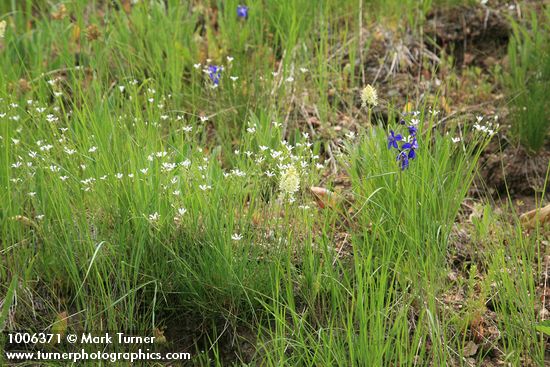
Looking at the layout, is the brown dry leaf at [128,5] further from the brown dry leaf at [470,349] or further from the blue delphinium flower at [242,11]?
the brown dry leaf at [470,349]

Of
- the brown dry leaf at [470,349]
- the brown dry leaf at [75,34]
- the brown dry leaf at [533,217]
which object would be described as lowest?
the brown dry leaf at [470,349]

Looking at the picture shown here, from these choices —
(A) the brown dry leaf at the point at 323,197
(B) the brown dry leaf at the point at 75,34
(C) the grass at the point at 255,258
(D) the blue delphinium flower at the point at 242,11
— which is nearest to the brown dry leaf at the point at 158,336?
(C) the grass at the point at 255,258

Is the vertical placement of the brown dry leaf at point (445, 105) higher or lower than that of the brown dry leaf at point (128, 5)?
lower

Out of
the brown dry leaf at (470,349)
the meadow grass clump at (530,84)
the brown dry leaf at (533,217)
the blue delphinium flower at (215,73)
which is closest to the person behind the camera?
the brown dry leaf at (470,349)

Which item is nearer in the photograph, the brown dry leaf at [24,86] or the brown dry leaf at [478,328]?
the brown dry leaf at [478,328]

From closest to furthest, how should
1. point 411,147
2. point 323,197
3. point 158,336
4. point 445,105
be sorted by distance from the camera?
point 158,336, point 411,147, point 323,197, point 445,105

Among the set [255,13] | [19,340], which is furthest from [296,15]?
[19,340]

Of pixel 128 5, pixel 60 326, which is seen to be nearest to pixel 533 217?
pixel 60 326

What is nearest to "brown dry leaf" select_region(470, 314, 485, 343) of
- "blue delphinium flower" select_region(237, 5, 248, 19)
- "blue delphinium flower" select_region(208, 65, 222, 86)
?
"blue delphinium flower" select_region(208, 65, 222, 86)

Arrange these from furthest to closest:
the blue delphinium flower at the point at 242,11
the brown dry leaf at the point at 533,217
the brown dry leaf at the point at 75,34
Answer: the brown dry leaf at the point at 75,34
the blue delphinium flower at the point at 242,11
the brown dry leaf at the point at 533,217

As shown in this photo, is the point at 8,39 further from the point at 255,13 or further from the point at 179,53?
the point at 255,13

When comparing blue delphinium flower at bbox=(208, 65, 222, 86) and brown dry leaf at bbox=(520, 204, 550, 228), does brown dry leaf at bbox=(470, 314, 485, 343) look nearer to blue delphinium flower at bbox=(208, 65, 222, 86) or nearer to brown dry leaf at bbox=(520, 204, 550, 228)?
brown dry leaf at bbox=(520, 204, 550, 228)

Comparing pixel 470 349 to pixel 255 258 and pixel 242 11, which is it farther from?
pixel 242 11

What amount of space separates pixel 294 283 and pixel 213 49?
199 cm
